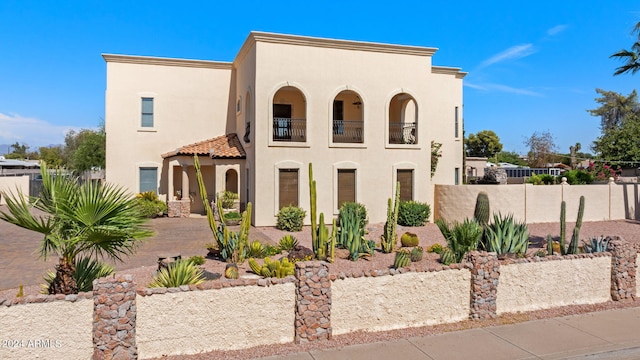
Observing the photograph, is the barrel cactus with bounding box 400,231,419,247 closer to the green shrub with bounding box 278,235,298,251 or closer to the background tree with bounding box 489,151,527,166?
the green shrub with bounding box 278,235,298,251

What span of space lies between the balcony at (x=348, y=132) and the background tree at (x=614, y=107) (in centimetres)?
5956

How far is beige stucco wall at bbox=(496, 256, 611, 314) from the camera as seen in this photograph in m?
9.17

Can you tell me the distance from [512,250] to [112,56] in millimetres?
21599

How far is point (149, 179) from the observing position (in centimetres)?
2469

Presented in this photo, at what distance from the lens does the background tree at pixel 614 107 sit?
66625 mm

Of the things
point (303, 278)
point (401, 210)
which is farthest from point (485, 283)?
point (401, 210)

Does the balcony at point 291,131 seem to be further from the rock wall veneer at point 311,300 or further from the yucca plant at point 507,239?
the rock wall veneer at point 311,300

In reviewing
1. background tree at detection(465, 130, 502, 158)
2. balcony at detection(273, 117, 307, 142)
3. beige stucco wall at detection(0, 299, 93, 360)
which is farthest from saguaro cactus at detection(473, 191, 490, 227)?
background tree at detection(465, 130, 502, 158)

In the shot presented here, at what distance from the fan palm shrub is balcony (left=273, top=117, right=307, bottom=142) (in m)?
14.3

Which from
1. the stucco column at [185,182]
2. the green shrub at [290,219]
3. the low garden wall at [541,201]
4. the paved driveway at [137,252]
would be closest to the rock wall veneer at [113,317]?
the paved driveway at [137,252]

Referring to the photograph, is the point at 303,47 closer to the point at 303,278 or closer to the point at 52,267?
the point at 52,267

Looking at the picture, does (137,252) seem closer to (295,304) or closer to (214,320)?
(214,320)

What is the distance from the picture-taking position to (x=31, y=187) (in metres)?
32.6

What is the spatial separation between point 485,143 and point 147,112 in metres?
57.3
